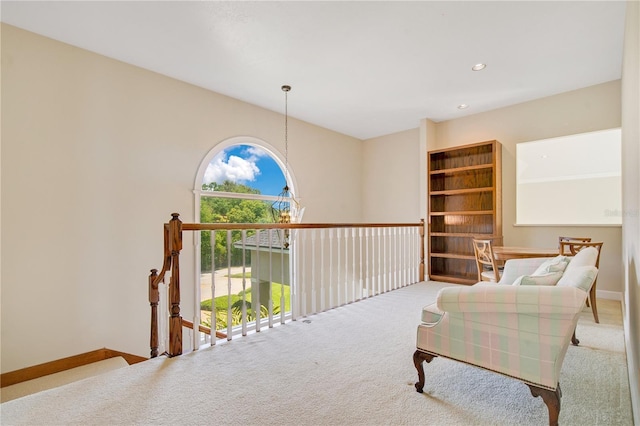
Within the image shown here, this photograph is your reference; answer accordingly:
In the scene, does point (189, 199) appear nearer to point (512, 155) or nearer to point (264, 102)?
point (264, 102)

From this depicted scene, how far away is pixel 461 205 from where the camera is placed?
199 inches

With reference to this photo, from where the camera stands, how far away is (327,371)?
2.07m

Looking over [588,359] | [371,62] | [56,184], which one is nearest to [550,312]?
[588,359]

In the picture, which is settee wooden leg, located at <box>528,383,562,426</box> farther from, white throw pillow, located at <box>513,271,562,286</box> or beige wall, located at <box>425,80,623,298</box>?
beige wall, located at <box>425,80,623,298</box>

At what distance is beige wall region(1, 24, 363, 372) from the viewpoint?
2682 mm

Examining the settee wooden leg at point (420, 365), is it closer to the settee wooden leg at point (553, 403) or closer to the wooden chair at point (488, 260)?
the settee wooden leg at point (553, 403)

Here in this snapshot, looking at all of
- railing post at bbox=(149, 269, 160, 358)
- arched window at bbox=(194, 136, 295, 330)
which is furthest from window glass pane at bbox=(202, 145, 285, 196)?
railing post at bbox=(149, 269, 160, 358)

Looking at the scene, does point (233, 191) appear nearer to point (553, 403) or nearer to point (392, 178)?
point (392, 178)

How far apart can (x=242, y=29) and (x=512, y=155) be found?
4.16 m

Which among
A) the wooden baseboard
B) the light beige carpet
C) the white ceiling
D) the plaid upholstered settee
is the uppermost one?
the white ceiling

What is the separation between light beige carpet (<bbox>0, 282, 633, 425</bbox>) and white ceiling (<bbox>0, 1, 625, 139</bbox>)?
9.22 feet

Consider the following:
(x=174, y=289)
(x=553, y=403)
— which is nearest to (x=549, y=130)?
(x=553, y=403)

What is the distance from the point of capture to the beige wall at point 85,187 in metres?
2.68

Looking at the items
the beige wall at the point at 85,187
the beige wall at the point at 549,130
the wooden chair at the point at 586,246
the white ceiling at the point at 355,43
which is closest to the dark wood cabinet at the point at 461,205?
the beige wall at the point at 549,130
